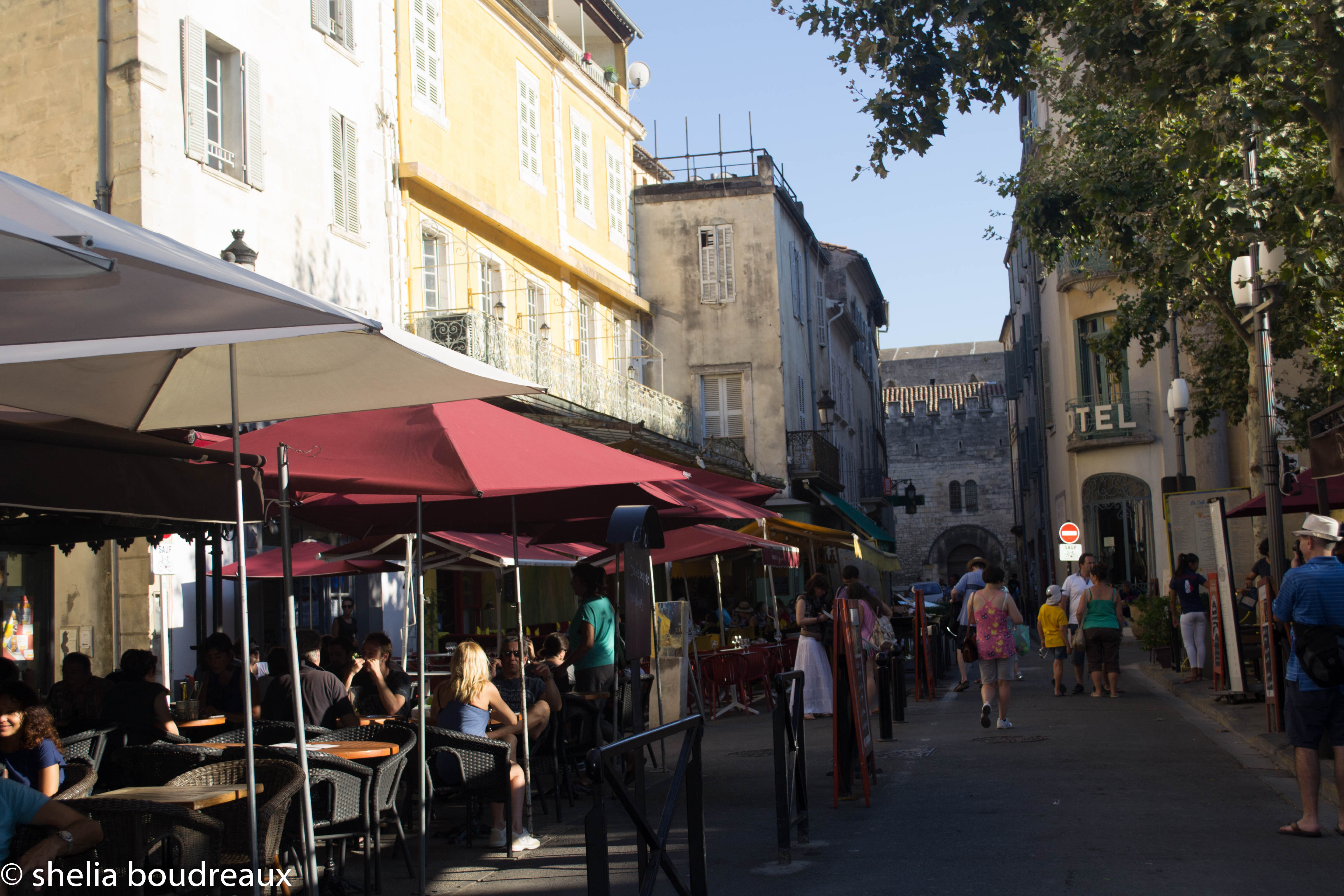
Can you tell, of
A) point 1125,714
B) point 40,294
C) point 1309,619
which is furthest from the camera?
point 1125,714

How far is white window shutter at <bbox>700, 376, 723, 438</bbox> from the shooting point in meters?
32.1

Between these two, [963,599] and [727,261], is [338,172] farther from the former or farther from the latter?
[727,261]

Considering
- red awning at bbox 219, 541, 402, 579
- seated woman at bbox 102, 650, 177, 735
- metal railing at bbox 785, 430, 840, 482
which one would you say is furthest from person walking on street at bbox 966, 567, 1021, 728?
metal railing at bbox 785, 430, 840, 482

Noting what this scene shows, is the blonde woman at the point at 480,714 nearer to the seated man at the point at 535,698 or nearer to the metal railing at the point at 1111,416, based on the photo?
the seated man at the point at 535,698

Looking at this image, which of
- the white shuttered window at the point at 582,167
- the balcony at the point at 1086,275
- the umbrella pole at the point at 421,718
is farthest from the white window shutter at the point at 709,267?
the umbrella pole at the point at 421,718

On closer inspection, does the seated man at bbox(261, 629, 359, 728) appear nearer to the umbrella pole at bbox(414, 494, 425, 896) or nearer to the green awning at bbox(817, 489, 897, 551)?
the umbrella pole at bbox(414, 494, 425, 896)

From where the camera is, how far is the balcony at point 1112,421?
33.3 meters

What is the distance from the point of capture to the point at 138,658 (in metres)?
8.57

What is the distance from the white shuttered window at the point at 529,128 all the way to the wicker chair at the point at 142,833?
18.9m

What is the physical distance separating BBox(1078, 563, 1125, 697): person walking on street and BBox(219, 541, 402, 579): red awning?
839 cm

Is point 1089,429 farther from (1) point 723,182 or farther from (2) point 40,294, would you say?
(2) point 40,294

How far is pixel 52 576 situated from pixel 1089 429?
85.0 ft

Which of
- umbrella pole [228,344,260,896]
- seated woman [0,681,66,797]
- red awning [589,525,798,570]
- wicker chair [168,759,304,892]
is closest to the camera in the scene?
umbrella pole [228,344,260,896]

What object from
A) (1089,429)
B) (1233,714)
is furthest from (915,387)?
(1233,714)
